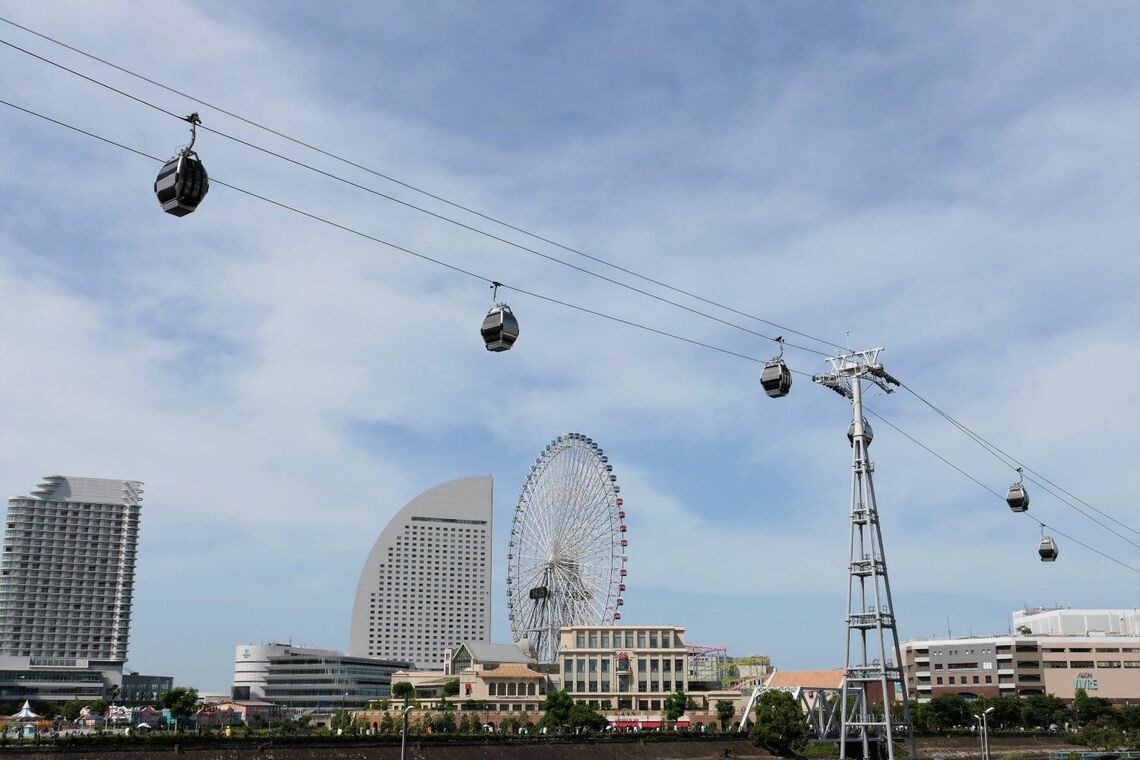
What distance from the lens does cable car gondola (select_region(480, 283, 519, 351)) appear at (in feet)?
93.7

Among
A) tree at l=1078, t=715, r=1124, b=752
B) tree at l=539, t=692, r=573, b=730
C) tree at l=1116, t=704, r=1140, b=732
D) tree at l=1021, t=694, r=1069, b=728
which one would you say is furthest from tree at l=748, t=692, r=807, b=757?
tree at l=1116, t=704, r=1140, b=732

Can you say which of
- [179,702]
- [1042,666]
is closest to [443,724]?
[179,702]

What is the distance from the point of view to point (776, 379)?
130 ft

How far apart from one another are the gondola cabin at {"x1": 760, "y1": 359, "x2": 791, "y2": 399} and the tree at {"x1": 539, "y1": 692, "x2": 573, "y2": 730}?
82589mm

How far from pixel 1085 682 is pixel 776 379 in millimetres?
156603

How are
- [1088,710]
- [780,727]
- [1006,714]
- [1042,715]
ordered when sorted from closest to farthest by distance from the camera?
[780,727] → [1042,715] → [1006,714] → [1088,710]

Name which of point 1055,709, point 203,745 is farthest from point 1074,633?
point 203,745

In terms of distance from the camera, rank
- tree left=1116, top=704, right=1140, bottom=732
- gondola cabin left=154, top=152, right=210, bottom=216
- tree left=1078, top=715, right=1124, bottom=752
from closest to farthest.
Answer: gondola cabin left=154, top=152, right=210, bottom=216 < tree left=1078, top=715, right=1124, bottom=752 < tree left=1116, top=704, right=1140, bottom=732

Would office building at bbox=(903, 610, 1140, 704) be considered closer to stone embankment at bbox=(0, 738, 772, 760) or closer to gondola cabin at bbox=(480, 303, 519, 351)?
stone embankment at bbox=(0, 738, 772, 760)

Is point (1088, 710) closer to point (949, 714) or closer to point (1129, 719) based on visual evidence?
point (1129, 719)

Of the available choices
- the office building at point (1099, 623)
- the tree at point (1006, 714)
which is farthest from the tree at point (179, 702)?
the office building at point (1099, 623)

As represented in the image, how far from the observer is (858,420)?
61.0 meters

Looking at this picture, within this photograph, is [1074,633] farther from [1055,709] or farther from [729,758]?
[729,758]

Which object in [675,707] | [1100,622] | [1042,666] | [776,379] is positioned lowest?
[675,707]
